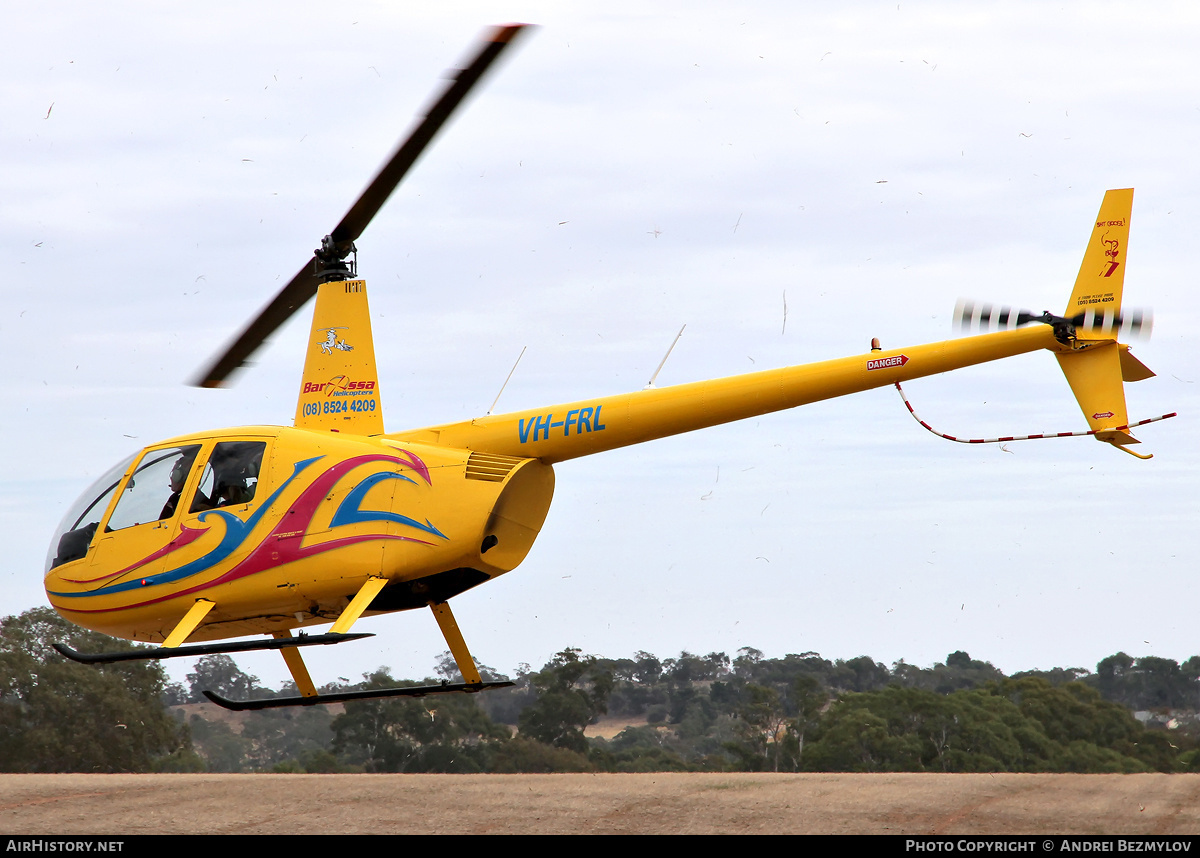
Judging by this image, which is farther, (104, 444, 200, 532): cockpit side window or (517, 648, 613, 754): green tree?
(517, 648, 613, 754): green tree

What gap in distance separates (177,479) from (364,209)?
3.16 meters

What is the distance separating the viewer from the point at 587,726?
1860 inches

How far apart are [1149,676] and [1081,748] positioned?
1981cm

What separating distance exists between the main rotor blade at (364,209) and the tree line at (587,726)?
20429mm

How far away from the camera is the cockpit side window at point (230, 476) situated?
11.5 metres

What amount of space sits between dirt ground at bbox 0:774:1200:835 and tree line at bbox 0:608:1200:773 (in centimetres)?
1617

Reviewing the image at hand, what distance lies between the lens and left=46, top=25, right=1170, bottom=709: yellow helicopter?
35.8 feet

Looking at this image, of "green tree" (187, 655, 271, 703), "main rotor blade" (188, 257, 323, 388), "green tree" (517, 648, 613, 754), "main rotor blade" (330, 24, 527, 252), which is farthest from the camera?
"green tree" (187, 655, 271, 703)

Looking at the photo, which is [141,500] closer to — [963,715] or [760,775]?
[760,775]

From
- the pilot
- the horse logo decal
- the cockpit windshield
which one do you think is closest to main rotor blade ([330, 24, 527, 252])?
the horse logo decal

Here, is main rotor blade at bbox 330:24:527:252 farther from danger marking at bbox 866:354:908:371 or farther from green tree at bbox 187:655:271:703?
green tree at bbox 187:655:271:703

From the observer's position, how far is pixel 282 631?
12203mm

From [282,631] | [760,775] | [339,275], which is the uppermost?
[339,275]
